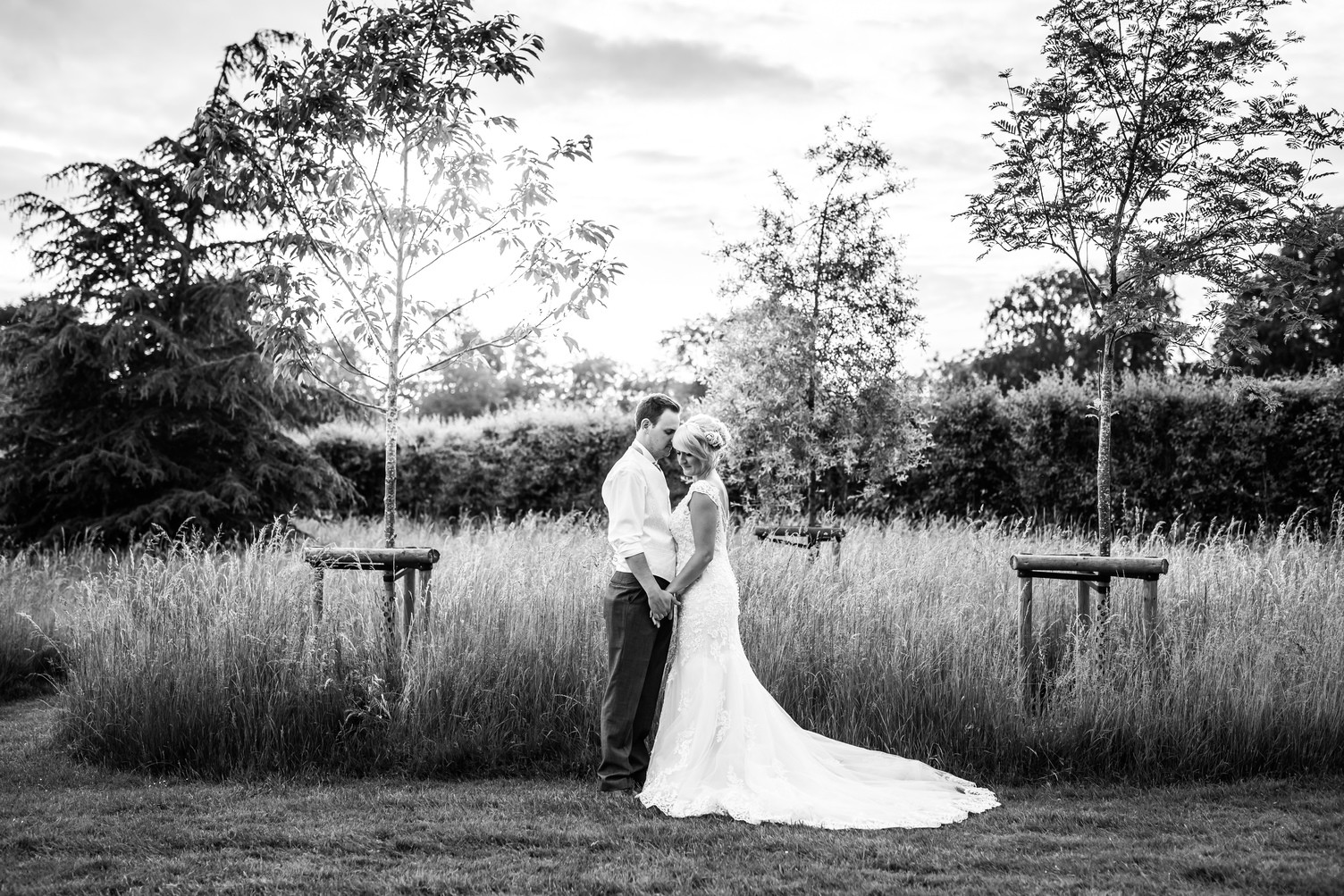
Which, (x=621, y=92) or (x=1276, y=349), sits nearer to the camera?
(x=621, y=92)

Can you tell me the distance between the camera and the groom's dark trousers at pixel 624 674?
5.30 metres

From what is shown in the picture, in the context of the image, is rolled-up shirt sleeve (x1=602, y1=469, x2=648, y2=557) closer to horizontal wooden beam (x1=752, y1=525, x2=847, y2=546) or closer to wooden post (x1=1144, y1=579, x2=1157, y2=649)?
wooden post (x1=1144, y1=579, x2=1157, y2=649)

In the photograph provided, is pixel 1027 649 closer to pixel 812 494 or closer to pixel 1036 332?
pixel 812 494

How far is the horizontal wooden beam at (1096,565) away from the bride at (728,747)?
61.2 inches

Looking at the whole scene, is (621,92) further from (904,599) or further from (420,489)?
(420,489)

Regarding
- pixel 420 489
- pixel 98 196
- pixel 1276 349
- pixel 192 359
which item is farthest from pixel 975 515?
pixel 1276 349

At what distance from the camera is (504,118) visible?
21.4 ft

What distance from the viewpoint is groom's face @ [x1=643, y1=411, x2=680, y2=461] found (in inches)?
209

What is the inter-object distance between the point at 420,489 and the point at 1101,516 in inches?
518

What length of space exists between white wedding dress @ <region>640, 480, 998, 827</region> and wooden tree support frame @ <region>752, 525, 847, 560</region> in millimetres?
3139

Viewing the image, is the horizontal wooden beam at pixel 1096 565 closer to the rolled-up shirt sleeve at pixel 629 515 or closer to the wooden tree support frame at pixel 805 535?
the wooden tree support frame at pixel 805 535

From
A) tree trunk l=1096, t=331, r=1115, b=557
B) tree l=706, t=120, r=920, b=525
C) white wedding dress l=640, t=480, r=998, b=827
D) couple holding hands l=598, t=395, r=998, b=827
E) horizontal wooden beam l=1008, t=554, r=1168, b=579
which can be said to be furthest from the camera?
tree l=706, t=120, r=920, b=525

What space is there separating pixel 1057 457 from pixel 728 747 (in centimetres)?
1008

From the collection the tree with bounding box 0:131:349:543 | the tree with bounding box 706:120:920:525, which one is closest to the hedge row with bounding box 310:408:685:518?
the tree with bounding box 0:131:349:543
